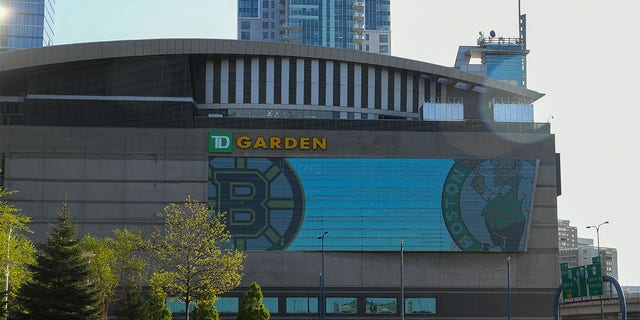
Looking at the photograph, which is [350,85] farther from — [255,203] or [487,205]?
[487,205]

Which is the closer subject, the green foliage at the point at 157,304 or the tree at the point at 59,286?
the tree at the point at 59,286

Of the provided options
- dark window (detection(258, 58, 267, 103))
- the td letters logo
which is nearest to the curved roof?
dark window (detection(258, 58, 267, 103))

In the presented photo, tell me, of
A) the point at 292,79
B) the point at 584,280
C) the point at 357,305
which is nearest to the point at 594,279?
the point at 584,280

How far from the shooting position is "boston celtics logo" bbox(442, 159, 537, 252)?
101875mm

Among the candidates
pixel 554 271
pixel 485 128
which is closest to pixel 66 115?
pixel 485 128

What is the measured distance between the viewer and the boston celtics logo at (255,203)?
100812 millimetres

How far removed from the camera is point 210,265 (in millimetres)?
77438

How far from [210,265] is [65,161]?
29466mm

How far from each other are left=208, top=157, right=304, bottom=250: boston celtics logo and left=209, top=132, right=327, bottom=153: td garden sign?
1320 millimetres

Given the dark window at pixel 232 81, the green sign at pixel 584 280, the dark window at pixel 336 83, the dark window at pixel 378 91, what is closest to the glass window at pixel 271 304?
the dark window at pixel 232 81

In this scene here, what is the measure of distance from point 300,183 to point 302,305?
484 inches

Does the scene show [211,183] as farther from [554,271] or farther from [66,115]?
[554,271]

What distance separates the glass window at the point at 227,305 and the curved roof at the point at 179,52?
83.8 ft

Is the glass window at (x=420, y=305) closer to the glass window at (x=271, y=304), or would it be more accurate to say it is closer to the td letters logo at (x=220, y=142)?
the glass window at (x=271, y=304)
